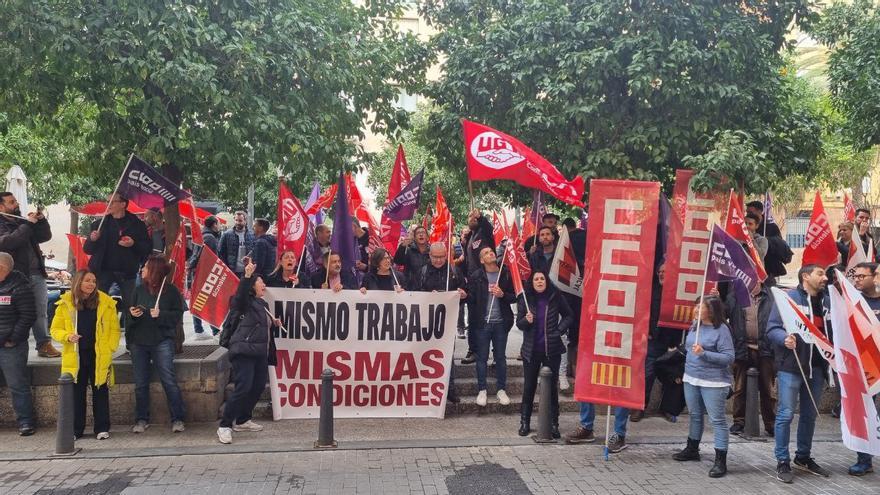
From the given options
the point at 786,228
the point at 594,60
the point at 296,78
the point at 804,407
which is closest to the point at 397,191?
the point at 296,78

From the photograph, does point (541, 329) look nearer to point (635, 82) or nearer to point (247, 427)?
point (247, 427)

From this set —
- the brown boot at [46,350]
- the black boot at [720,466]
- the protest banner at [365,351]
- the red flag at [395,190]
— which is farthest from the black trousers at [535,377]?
the brown boot at [46,350]

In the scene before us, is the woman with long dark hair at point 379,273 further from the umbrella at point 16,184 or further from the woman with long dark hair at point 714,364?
the umbrella at point 16,184

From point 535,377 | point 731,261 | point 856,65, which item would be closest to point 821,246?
point 731,261

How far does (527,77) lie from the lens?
35.5ft

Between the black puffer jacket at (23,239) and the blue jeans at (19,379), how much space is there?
1.16m

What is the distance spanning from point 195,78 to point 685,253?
20.0ft

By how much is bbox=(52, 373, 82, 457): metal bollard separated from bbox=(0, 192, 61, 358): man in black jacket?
1483 mm

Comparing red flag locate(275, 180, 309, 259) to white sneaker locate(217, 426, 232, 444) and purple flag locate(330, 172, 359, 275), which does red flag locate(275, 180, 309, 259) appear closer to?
purple flag locate(330, 172, 359, 275)

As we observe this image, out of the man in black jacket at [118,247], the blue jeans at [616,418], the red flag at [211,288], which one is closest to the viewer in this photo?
the blue jeans at [616,418]

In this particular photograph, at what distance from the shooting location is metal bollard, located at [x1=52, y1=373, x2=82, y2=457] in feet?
23.3

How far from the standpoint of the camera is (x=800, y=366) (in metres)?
6.57

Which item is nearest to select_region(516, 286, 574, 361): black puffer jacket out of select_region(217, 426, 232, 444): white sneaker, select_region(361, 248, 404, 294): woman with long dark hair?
select_region(361, 248, 404, 294): woman with long dark hair

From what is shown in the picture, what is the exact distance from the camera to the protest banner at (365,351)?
8.34m
